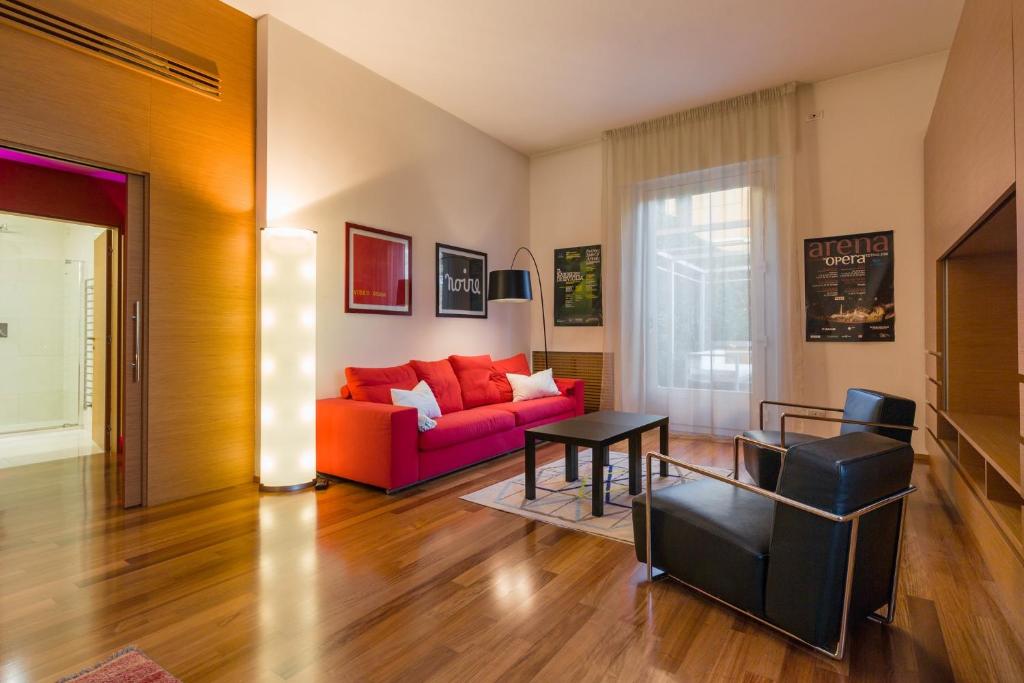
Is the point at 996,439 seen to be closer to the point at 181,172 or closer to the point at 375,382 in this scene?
the point at 375,382

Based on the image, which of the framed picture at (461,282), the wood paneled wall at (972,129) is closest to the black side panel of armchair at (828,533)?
the wood paneled wall at (972,129)

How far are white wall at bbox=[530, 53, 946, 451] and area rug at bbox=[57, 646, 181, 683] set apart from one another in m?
5.26

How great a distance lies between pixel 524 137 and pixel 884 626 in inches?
227

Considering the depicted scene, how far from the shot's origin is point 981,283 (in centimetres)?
346

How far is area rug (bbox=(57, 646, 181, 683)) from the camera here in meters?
1.71

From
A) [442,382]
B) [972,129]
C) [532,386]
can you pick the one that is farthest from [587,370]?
[972,129]

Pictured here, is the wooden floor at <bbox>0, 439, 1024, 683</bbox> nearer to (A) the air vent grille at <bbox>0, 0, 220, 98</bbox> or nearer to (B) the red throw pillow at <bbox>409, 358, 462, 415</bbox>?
(B) the red throw pillow at <bbox>409, 358, 462, 415</bbox>

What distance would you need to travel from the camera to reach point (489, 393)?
5.42 meters

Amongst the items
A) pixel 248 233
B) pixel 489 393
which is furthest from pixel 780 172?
pixel 248 233

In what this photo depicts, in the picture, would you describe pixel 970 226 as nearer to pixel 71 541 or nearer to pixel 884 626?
pixel 884 626

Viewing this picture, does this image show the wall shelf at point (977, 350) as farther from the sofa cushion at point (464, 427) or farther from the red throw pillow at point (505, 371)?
the red throw pillow at point (505, 371)

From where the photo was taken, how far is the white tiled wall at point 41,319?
618cm

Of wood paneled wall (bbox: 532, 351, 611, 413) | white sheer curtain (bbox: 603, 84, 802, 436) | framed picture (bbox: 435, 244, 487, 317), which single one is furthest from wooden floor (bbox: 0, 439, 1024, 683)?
wood paneled wall (bbox: 532, 351, 611, 413)

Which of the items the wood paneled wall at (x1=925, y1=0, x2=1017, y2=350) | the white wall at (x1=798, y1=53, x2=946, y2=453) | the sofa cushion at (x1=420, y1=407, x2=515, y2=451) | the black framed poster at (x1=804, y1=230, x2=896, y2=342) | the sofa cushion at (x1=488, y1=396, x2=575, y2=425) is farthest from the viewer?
the sofa cushion at (x1=488, y1=396, x2=575, y2=425)
